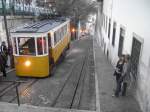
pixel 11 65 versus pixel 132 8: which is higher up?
pixel 132 8

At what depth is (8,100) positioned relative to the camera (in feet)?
27.4

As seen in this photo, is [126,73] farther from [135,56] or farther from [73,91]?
[73,91]

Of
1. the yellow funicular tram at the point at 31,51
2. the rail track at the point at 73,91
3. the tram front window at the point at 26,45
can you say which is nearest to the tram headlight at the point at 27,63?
the yellow funicular tram at the point at 31,51

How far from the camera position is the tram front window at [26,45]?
10648 millimetres

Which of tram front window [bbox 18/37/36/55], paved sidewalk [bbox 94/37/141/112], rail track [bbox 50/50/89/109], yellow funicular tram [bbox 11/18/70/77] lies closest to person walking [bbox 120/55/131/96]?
paved sidewalk [bbox 94/37/141/112]

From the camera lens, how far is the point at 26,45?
10852 millimetres

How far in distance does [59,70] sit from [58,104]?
5289 mm

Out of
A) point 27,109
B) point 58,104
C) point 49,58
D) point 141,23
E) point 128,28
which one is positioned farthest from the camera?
point 49,58

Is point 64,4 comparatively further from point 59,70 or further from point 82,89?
point 82,89

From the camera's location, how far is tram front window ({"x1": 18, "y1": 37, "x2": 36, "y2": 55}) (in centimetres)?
1065

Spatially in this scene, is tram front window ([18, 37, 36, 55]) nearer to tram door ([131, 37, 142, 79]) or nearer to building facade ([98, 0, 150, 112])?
building facade ([98, 0, 150, 112])

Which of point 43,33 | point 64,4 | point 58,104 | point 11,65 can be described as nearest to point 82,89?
point 58,104

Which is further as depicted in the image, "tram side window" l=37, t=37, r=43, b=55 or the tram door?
"tram side window" l=37, t=37, r=43, b=55

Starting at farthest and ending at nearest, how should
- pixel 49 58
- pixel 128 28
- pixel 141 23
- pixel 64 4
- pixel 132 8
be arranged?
pixel 64 4, pixel 49 58, pixel 128 28, pixel 132 8, pixel 141 23
